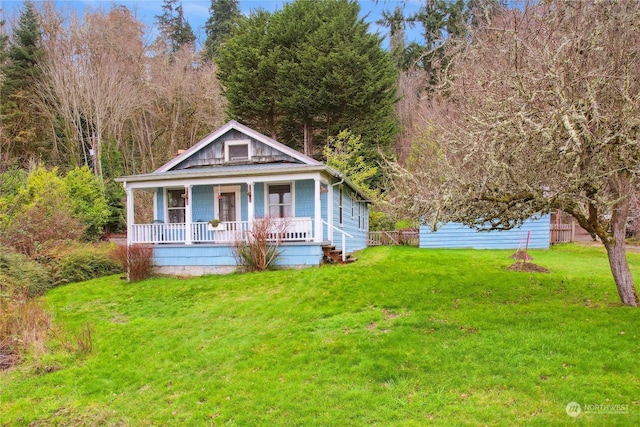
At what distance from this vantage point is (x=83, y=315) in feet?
29.6

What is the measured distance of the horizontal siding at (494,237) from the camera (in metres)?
17.6

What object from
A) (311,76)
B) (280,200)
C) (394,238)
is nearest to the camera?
(280,200)

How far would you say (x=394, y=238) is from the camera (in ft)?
69.9

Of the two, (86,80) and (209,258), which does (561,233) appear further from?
(86,80)

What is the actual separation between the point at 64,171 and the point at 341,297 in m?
23.7

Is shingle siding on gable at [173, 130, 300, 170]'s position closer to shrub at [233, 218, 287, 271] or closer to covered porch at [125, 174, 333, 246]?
covered porch at [125, 174, 333, 246]

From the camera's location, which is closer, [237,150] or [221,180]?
[221,180]

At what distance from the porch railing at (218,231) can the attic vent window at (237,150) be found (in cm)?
292

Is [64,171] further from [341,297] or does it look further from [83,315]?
[341,297]

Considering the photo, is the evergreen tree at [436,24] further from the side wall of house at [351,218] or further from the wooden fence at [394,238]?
the wooden fence at [394,238]

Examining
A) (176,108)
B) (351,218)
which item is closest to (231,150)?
(351,218)

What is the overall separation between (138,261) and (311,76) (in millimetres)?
15402

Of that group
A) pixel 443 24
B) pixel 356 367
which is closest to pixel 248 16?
pixel 443 24

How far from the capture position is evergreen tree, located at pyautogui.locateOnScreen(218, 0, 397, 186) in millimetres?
23312
